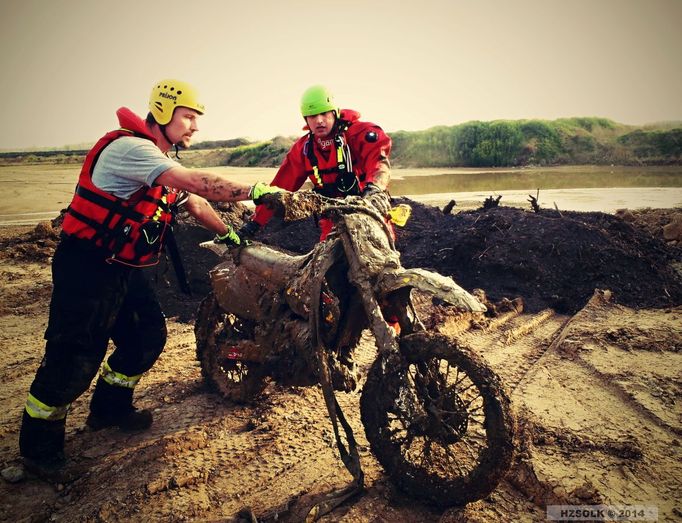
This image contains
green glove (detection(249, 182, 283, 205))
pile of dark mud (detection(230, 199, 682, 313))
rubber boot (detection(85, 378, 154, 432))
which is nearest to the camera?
green glove (detection(249, 182, 283, 205))

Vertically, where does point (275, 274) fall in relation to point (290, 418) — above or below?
above

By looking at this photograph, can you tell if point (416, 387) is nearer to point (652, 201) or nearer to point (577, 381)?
point (577, 381)

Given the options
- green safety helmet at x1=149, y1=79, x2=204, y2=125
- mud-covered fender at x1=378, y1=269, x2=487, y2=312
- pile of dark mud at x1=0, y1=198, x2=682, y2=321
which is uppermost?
green safety helmet at x1=149, y1=79, x2=204, y2=125

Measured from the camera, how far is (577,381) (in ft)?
13.5

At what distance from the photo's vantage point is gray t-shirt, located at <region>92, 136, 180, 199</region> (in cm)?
286

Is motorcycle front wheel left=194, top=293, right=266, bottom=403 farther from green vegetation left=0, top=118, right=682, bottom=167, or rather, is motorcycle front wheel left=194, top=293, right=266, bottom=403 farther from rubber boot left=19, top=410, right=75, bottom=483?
green vegetation left=0, top=118, right=682, bottom=167

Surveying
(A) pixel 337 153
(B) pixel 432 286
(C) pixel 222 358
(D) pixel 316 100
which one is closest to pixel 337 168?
(A) pixel 337 153

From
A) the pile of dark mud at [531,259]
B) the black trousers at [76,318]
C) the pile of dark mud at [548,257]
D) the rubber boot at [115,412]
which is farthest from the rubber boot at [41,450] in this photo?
the pile of dark mud at [548,257]

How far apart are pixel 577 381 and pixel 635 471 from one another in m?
1.26

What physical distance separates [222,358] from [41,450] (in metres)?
1.36

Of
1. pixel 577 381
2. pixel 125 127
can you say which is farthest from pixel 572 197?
pixel 125 127

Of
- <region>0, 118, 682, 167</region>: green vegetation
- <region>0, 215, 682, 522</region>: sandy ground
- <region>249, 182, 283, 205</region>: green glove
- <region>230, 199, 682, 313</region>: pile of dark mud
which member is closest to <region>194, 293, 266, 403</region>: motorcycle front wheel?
<region>0, 215, 682, 522</region>: sandy ground

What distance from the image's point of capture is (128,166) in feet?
9.54

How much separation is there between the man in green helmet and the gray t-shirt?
5.98 feet
